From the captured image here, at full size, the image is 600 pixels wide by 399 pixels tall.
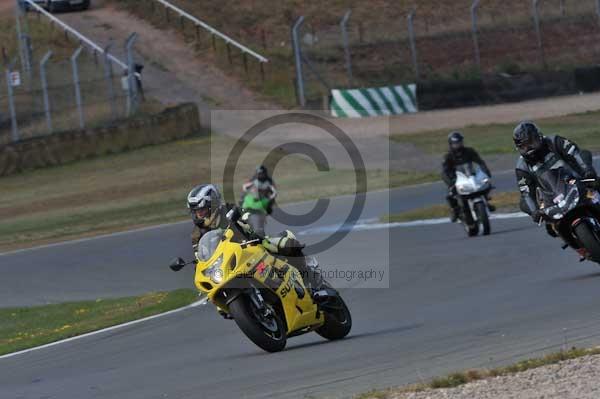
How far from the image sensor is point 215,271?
31.1ft

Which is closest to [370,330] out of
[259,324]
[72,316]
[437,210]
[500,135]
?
[259,324]

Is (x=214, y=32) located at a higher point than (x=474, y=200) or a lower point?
higher

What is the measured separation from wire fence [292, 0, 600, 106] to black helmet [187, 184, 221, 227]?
97.6 feet

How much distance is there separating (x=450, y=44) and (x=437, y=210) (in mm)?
23732

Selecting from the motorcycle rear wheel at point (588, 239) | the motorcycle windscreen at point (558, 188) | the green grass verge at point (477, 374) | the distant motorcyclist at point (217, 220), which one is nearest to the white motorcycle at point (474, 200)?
the motorcycle windscreen at point (558, 188)

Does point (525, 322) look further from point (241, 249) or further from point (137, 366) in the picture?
point (137, 366)

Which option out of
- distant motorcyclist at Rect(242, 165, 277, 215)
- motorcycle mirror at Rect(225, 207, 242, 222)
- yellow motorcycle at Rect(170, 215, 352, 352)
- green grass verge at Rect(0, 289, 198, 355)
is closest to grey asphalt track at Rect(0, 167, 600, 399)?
yellow motorcycle at Rect(170, 215, 352, 352)

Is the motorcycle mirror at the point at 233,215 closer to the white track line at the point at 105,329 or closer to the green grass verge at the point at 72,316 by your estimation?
the white track line at the point at 105,329

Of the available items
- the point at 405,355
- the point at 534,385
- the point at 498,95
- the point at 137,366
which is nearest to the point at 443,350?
the point at 405,355

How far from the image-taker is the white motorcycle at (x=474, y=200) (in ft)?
56.5

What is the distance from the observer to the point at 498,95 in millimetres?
38250

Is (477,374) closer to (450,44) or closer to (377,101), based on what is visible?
(377,101)

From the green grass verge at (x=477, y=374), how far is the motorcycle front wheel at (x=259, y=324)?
212 centimetres

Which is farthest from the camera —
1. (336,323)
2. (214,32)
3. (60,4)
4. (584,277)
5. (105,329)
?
(60,4)
